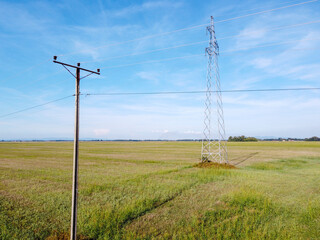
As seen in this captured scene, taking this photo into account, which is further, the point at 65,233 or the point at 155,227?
the point at 155,227

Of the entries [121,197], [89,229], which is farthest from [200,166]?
[89,229]

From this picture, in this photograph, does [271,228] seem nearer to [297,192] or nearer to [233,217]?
[233,217]

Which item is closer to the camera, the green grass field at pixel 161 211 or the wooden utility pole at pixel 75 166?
the wooden utility pole at pixel 75 166

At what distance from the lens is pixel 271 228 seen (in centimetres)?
1006

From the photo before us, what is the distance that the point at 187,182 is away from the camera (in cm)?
1922

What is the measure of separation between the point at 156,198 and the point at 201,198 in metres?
2.94

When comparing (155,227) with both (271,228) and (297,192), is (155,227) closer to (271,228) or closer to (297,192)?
(271,228)

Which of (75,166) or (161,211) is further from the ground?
(75,166)

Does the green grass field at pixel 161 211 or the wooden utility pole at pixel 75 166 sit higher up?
the wooden utility pole at pixel 75 166

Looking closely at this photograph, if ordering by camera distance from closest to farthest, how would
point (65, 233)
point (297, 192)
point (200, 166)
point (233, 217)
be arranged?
point (65, 233), point (233, 217), point (297, 192), point (200, 166)

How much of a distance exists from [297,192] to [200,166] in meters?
13.6

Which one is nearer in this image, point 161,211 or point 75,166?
point 75,166

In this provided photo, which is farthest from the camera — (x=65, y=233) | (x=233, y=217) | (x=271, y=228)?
(x=233, y=217)

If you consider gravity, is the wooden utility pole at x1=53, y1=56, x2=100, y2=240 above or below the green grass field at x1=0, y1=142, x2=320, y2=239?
above
